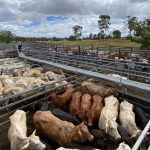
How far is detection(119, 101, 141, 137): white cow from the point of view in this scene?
7745 millimetres

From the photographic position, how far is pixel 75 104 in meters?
9.23

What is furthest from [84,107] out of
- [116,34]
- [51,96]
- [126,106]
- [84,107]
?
[116,34]

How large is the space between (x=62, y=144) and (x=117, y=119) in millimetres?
2053

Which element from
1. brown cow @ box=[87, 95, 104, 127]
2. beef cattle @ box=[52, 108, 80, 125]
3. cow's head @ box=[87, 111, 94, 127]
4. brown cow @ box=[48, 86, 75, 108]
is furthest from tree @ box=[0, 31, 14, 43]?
cow's head @ box=[87, 111, 94, 127]

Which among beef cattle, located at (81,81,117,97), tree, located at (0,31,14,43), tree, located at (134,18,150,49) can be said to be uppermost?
tree, located at (134,18,150,49)

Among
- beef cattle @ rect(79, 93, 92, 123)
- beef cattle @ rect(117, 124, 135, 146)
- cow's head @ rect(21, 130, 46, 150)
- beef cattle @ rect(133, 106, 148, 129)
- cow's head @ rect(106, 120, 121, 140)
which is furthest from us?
beef cattle @ rect(79, 93, 92, 123)

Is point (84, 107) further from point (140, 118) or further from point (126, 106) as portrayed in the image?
point (140, 118)

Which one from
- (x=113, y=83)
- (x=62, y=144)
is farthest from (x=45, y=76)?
(x=62, y=144)

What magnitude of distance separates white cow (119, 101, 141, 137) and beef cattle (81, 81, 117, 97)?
849 millimetres

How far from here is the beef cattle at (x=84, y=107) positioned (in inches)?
338

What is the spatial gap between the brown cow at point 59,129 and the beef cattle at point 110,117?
692 mm

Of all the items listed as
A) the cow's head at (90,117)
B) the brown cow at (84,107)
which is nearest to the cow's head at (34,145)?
the cow's head at (90,117)

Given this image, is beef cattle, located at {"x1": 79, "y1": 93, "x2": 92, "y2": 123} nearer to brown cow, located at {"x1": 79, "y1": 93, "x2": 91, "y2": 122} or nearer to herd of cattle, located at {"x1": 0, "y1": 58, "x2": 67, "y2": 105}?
brown cow, located at {"x1": 79, "y1": 93, "x2": 91, "y2": 122}

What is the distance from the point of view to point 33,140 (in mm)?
6625
